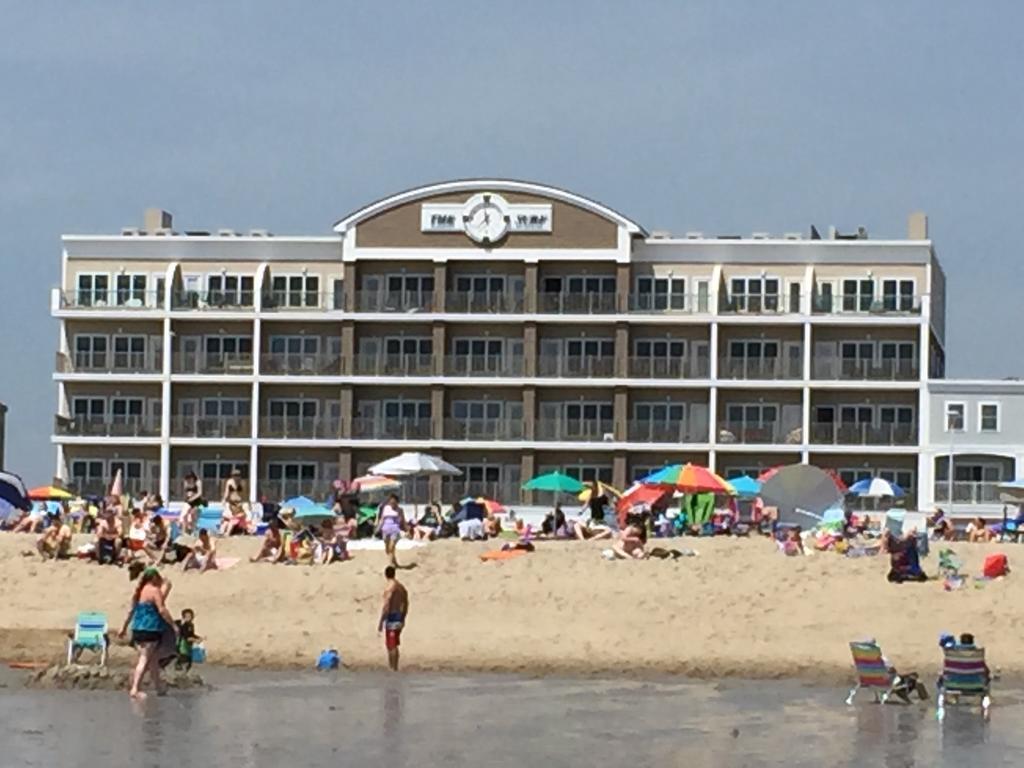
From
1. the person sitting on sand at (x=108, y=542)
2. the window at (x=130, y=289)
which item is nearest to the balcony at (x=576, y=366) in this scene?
the window at (x=130, y=289)

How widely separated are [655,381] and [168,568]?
112 ft

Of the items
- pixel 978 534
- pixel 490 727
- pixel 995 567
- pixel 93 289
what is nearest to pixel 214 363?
pixel 93 289

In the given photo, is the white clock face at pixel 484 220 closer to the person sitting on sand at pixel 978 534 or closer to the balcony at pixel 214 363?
the balcony at pixel 214 363

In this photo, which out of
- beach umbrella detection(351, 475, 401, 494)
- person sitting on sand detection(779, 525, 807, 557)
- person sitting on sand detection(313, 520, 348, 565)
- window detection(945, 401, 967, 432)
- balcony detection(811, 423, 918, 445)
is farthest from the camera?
balcony detection(811, 423, 918, 445)

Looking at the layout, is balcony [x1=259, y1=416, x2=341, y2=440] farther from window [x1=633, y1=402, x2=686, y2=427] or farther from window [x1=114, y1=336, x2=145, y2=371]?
window [x1=633, y1=402, x2=686, y2=427]

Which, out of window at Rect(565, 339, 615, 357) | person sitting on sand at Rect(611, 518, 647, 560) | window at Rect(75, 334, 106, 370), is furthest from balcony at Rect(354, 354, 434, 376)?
person sitting on sand at Rect(611, 518, 647, 560)

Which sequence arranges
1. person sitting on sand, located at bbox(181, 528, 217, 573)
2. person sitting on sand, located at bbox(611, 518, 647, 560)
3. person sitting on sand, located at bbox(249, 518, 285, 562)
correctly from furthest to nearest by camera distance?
1. person sitting on sand, located at bbox(249, 518, 285, 562)
2. person sitting on sand, located at bbox(181, 528, 217, 573)
3. person sitting on sand, located at bbox(611, 518, 647, 560)

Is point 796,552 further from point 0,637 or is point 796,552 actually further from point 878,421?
point 878,421

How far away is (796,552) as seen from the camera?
35.7 metres

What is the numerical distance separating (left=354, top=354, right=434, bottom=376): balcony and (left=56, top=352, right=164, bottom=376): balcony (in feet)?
22.6

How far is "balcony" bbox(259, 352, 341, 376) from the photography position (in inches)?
2731

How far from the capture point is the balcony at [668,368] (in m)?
68.5

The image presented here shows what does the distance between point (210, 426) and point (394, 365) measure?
21.4 ft

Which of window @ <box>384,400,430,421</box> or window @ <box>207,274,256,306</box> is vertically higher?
window @ <box>207,274,256,306</box>
